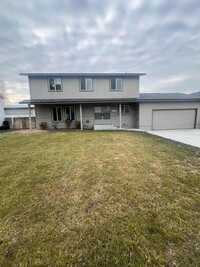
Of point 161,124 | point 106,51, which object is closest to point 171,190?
point 161,124

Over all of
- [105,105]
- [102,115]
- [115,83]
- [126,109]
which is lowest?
[102,115]

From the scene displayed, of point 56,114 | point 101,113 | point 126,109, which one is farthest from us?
point 126,109

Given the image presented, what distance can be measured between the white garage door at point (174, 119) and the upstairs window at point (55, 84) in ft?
31.5

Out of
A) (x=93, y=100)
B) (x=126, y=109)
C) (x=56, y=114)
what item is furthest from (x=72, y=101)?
(x=126, y=109)

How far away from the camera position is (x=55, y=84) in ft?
46.0

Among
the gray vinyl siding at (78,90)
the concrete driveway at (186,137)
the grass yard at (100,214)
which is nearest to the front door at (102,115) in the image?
the gray vinyl siding at (78,90)

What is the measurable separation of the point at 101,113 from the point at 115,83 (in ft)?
10.9

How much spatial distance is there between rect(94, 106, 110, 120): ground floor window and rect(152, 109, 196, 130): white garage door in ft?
15.2

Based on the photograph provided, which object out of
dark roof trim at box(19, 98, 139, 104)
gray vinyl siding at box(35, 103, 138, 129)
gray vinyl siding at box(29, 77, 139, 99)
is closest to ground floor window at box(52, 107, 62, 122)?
gray vinyl siding at box(35, 103, 138, 129)

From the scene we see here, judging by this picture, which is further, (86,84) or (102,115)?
(102,115)

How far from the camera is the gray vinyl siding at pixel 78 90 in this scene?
45.2ft

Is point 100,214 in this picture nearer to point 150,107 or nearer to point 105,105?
point 150,107

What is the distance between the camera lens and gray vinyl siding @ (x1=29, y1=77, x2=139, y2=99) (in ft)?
45.2

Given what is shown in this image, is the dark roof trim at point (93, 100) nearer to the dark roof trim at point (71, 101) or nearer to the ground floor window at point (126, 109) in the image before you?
the dark roof trim at point (71, 101)
